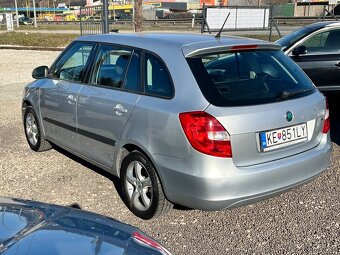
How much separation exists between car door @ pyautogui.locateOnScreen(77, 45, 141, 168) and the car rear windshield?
0.70 meters

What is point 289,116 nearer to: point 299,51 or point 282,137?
point 282,137

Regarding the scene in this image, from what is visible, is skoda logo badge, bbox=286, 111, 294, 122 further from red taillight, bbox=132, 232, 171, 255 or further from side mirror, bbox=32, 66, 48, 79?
side mirror, bbox=32, 66, 48, 79

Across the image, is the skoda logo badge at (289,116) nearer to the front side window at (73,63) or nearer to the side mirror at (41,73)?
the front side window at (73,63)

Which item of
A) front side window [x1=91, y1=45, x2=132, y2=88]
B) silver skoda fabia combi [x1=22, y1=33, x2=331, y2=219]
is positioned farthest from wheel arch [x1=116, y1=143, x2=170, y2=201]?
front side window [x1=91, y1=45, x2=132, y2=88]

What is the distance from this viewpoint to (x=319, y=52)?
7070 millimetres

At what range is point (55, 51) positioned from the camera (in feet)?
71.3

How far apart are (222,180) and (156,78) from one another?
1075mm

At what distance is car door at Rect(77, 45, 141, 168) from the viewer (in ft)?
12.8

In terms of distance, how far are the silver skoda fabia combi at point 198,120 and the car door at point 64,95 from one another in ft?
0.52

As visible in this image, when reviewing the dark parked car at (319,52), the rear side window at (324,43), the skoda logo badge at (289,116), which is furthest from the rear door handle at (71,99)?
the rear side window at (324,43)

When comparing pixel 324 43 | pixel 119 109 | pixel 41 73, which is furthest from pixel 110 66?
pixel 324 43

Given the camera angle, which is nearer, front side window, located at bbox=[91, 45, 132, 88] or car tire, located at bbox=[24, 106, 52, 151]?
front side window, located at bbox=[91, 45, 132, 88]

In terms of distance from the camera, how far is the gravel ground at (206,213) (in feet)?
11.3

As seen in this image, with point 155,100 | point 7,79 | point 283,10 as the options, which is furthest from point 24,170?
point 283,10
